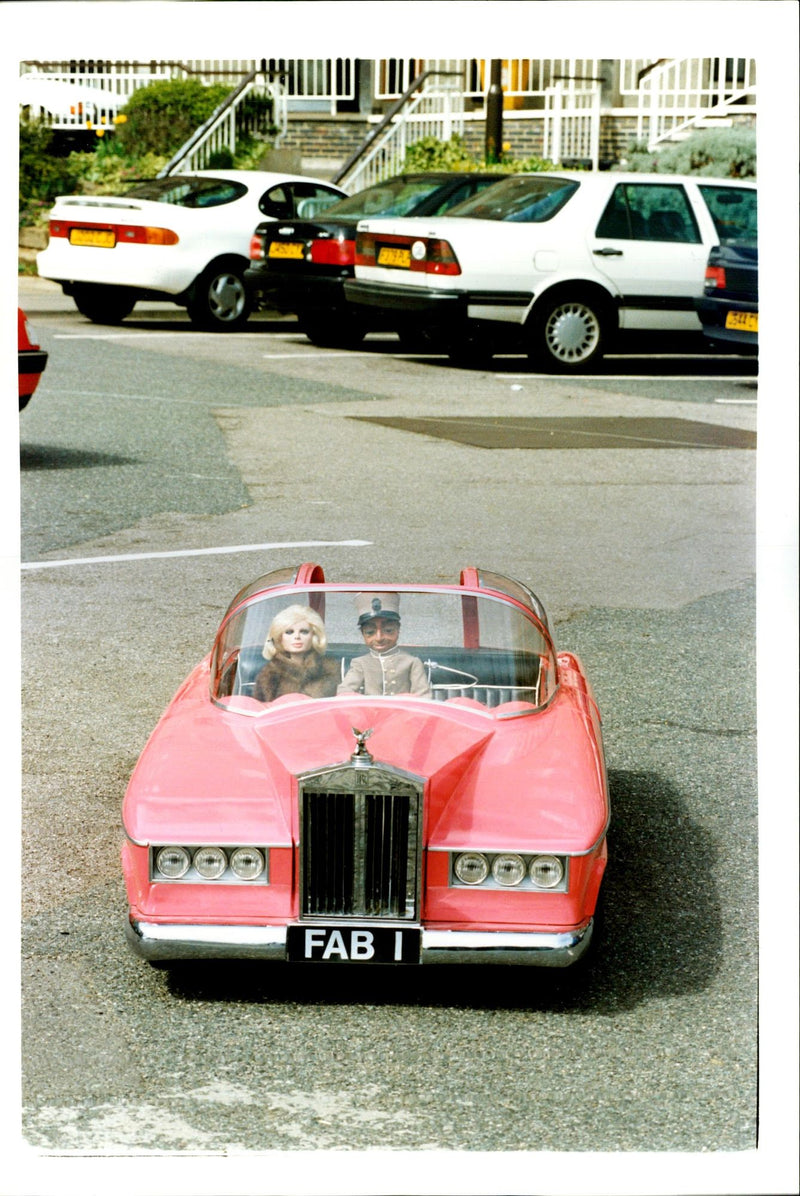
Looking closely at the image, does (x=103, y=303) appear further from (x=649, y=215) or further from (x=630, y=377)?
(x=649, y=215)

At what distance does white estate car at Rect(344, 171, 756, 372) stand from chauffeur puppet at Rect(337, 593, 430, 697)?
9.82m

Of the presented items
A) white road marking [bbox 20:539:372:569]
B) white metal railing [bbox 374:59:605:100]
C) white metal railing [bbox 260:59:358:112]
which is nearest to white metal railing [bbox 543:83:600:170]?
white metal railing [bbox 374:59:605:100]

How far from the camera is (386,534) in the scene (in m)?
9.10

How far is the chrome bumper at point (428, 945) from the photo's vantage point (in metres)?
4.00

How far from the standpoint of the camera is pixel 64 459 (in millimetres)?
10859

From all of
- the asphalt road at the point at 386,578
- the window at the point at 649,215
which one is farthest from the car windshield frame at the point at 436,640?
the window at the point at 649,215

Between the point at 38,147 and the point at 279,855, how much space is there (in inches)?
809

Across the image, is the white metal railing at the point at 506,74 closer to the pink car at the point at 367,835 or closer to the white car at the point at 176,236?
the white car at the point at 176,236

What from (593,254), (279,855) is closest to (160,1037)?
(279,855)

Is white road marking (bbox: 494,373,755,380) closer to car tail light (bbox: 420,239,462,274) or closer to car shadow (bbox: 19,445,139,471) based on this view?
car tail light (bbox: 420,239,462,274)

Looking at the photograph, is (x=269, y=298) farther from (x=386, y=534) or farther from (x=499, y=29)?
(x=499, y=29)

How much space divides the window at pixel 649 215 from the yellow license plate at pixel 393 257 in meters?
1.79

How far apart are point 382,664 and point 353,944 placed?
1.06 metres

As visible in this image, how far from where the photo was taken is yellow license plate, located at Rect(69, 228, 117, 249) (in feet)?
53.1
